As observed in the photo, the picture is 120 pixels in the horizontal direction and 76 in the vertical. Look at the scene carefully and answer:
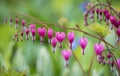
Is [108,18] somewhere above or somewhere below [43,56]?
above

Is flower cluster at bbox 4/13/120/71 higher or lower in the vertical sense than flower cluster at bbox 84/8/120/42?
lower

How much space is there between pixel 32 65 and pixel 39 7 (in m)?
1.47

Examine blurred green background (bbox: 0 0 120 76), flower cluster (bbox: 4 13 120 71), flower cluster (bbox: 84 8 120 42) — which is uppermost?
flower cluster (bbox: 84 8 120 42)

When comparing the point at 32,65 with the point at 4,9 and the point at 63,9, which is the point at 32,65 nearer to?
the point at 63,9

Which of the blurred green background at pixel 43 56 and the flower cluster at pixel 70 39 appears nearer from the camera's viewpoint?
the flower cluster at pixel 70 39

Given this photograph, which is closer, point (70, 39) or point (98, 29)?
point (70, 39)

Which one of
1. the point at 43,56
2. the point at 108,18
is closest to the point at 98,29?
the point at 108,18

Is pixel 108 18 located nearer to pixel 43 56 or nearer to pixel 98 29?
pixel 98 29

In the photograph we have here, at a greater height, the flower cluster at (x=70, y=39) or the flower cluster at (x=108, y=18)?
the flower cluster at (x=108, y=18)

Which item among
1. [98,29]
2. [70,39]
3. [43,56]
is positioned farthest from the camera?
[43,56]

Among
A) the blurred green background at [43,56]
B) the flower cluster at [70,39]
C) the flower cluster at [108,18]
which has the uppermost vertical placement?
the flower cluster at [108,18]

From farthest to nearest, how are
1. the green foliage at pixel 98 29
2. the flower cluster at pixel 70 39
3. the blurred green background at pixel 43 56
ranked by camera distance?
the blurred green background at pixel 43 56, the green foliage at pixel 98 29, the flower cluster at pixel 70 39

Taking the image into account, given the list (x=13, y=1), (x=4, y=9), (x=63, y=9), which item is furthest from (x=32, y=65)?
(x=13, y=1)

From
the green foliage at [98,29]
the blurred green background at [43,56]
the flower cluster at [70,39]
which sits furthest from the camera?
the blurred green background at [43,56]
